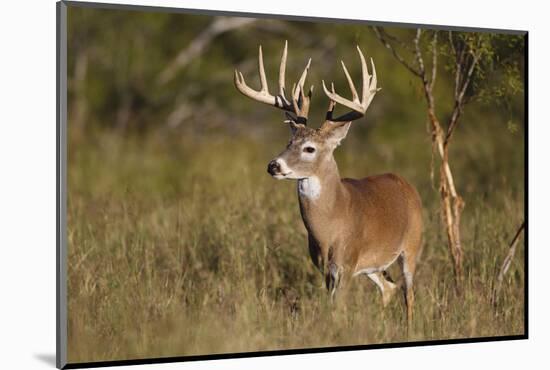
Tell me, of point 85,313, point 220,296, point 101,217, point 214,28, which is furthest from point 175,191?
point 214,28

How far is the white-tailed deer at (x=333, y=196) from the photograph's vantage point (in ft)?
24.2

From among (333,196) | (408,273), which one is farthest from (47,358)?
(408,273)

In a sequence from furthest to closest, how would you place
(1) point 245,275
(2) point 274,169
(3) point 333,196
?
(1) point 245,275 → (3) point 333,196 → (2) point 274,169

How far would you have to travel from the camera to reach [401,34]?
1022 centimetres

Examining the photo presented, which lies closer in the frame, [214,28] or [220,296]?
[220,296]

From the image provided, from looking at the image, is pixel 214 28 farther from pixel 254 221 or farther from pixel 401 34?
pixel 254 221

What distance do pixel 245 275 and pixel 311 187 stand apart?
1.07 metres

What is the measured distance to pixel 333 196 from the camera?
7500 mm

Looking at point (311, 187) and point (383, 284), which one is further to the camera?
point (383, 284)

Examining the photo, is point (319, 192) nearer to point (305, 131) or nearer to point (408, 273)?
point (305, 131)

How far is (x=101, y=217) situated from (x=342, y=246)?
92.6 inches

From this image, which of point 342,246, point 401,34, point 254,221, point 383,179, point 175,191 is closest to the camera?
point 342,246

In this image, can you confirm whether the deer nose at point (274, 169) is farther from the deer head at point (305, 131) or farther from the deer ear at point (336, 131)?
the deer ear at point (336, 131)

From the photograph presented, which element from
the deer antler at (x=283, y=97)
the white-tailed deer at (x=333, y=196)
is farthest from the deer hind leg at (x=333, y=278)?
the deer antler at (x=283, y=97)
